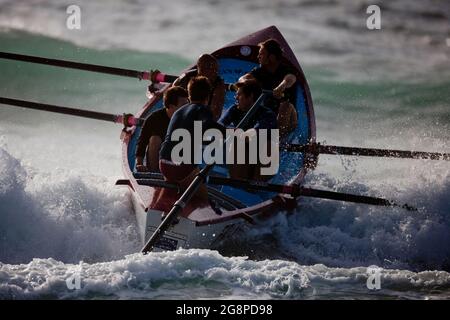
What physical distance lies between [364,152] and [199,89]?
138cm

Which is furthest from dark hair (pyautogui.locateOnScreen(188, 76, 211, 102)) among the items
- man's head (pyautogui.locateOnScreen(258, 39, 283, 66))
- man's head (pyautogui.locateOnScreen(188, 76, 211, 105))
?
man's head (pyautogui.locateOnScreen(258, 39, 283, 66))

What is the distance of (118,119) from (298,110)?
154cm

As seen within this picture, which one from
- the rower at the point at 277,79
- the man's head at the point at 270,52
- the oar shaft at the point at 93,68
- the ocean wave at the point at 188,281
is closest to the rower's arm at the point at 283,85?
the rower at the point at 277,79

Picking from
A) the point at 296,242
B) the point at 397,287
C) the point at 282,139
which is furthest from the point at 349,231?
the point at 397,287

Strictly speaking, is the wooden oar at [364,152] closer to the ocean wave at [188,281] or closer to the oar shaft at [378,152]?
the oar shaft at [378,152]

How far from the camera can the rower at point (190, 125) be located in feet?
13.6

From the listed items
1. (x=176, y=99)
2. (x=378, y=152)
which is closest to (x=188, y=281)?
(x=176, y=99)

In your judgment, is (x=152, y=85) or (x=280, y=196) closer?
(x=280, y=196)

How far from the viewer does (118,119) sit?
5641 mm

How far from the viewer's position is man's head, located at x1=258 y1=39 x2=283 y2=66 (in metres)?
5.28

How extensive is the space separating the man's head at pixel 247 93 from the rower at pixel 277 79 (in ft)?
0.93

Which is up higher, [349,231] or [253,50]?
[253,50]
